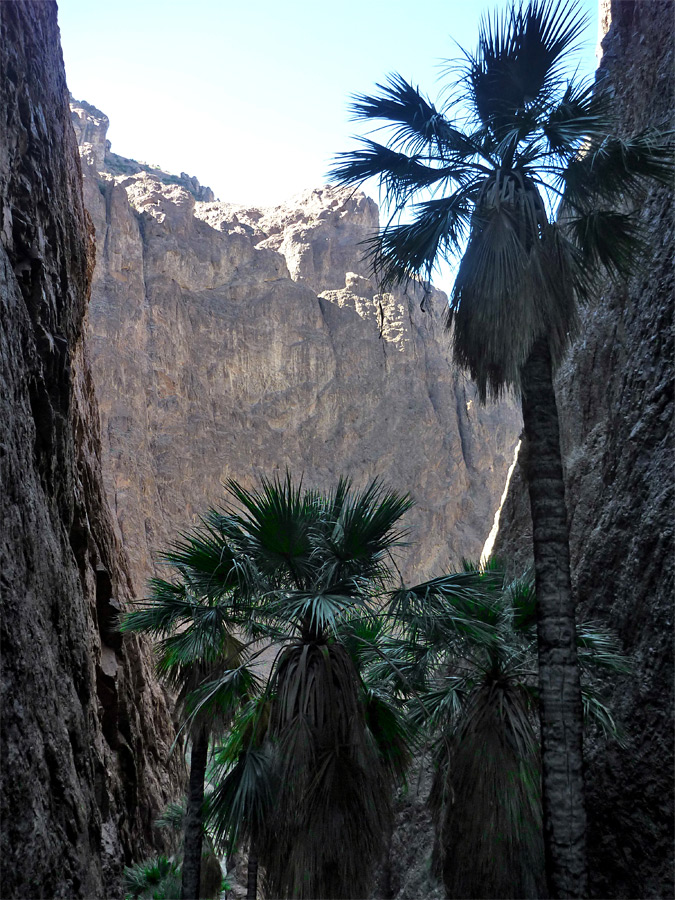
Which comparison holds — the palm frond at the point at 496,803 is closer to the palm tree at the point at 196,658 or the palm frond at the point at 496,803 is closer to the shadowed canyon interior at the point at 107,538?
the shadowed canyon interior at the point at 107,538

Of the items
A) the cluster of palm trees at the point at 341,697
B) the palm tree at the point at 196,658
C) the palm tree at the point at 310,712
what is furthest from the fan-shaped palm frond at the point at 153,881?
the palm tree at the point at 310,712

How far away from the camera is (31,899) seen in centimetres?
546

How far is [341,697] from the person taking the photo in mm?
7559

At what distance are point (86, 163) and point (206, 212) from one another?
10.5 metres

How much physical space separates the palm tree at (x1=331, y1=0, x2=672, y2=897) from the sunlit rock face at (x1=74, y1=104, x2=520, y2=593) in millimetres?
37815

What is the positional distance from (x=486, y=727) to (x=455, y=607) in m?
1.25

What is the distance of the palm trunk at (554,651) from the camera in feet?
21.5

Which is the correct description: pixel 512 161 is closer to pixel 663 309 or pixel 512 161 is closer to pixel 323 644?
pixel 663 309

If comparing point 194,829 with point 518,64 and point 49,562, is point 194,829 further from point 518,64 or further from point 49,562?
point 518,64

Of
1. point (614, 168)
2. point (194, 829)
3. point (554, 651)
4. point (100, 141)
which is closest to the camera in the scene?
point (554, 651)

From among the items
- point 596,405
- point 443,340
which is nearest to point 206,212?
point 443,340

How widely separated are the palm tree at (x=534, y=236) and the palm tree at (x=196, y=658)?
3465mm

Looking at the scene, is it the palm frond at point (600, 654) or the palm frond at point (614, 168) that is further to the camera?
the palm frond at point (600, 654)

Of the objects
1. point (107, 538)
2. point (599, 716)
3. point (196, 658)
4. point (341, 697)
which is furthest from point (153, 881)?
point (107, 538)
